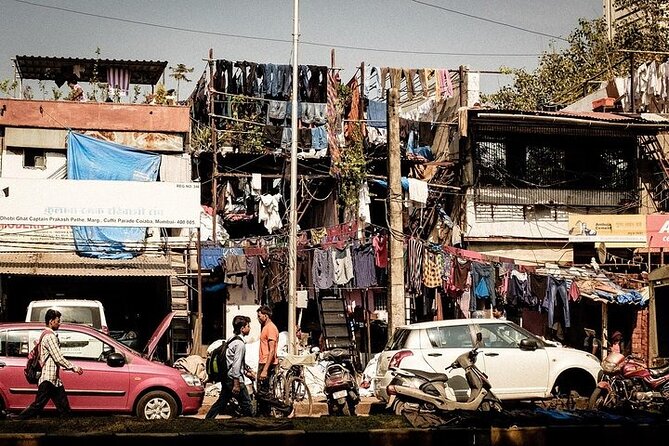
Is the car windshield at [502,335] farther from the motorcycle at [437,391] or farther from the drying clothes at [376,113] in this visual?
the drying clothes at [376,113]

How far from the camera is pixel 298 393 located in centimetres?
1766

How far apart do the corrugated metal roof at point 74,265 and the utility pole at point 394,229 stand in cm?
789

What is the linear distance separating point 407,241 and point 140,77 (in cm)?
1207

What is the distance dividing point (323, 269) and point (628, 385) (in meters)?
11.4

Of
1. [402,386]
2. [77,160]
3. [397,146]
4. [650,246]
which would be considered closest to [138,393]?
[402,386]

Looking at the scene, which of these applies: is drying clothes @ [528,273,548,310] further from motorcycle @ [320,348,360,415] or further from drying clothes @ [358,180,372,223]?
motorcycle @ [320,348,360,415]

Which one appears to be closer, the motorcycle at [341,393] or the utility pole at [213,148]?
the motorcycle at [341,393]

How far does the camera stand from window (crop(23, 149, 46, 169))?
28047mm

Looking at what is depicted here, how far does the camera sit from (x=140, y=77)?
105ft

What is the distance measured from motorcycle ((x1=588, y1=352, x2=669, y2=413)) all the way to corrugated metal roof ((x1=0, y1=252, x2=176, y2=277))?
1235 centimetres

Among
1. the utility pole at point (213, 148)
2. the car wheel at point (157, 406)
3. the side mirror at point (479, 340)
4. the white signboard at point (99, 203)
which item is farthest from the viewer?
the utility pole at point (213, 148)

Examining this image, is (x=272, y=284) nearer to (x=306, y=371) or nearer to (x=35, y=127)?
(x=306, y=371)

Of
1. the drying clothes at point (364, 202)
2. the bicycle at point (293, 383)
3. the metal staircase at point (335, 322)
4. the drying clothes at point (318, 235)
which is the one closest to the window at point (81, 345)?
the bicycle at point (293, 383)

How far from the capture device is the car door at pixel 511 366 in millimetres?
16797
